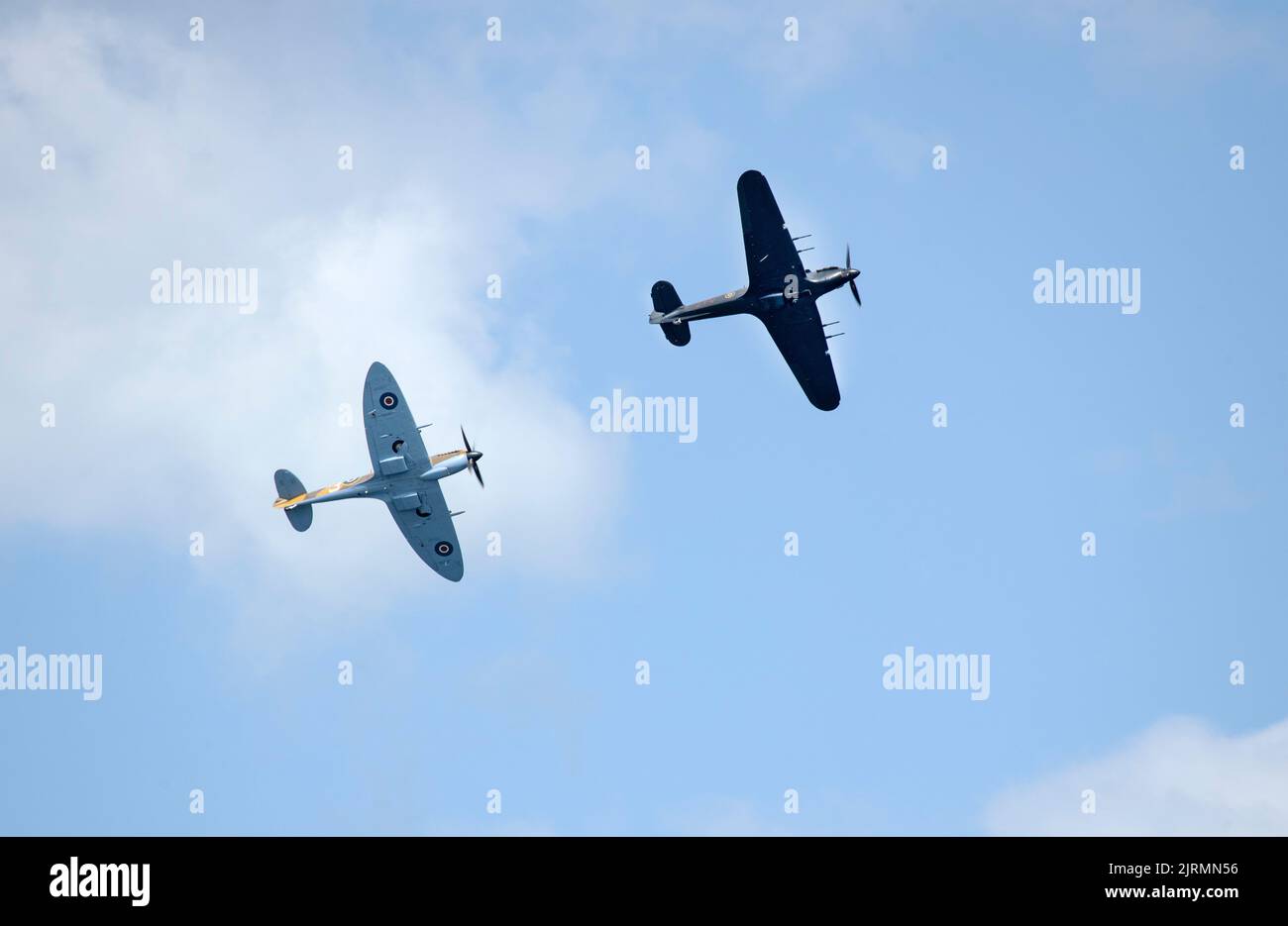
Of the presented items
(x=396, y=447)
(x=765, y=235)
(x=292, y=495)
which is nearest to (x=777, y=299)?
(x=765, y=235)

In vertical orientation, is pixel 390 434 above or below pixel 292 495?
above

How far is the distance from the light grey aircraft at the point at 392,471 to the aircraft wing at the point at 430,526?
0.05 metres

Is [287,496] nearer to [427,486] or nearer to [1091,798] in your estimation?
[427,486]

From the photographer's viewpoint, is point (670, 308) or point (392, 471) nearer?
point (392, 471)

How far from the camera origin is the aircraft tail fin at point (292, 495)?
91.0m

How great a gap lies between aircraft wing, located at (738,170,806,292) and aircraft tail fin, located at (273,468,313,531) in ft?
87.1

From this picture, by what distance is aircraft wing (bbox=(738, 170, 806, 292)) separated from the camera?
88.2 m

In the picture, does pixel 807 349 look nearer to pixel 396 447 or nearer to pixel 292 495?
pixel 396 447

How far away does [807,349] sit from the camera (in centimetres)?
9362

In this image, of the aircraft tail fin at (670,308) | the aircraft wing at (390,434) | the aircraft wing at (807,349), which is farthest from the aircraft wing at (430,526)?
the aircraft wing at (807,349)

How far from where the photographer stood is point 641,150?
85250 mm

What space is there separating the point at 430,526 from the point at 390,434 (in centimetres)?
599

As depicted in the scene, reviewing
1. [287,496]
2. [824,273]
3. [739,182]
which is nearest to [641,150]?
[739,182]

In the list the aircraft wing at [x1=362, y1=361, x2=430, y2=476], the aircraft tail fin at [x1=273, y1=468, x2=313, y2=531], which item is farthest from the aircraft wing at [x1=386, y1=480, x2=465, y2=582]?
the aircraft tail fin at [x1=273, y1=468, x2=313, y2=531]
